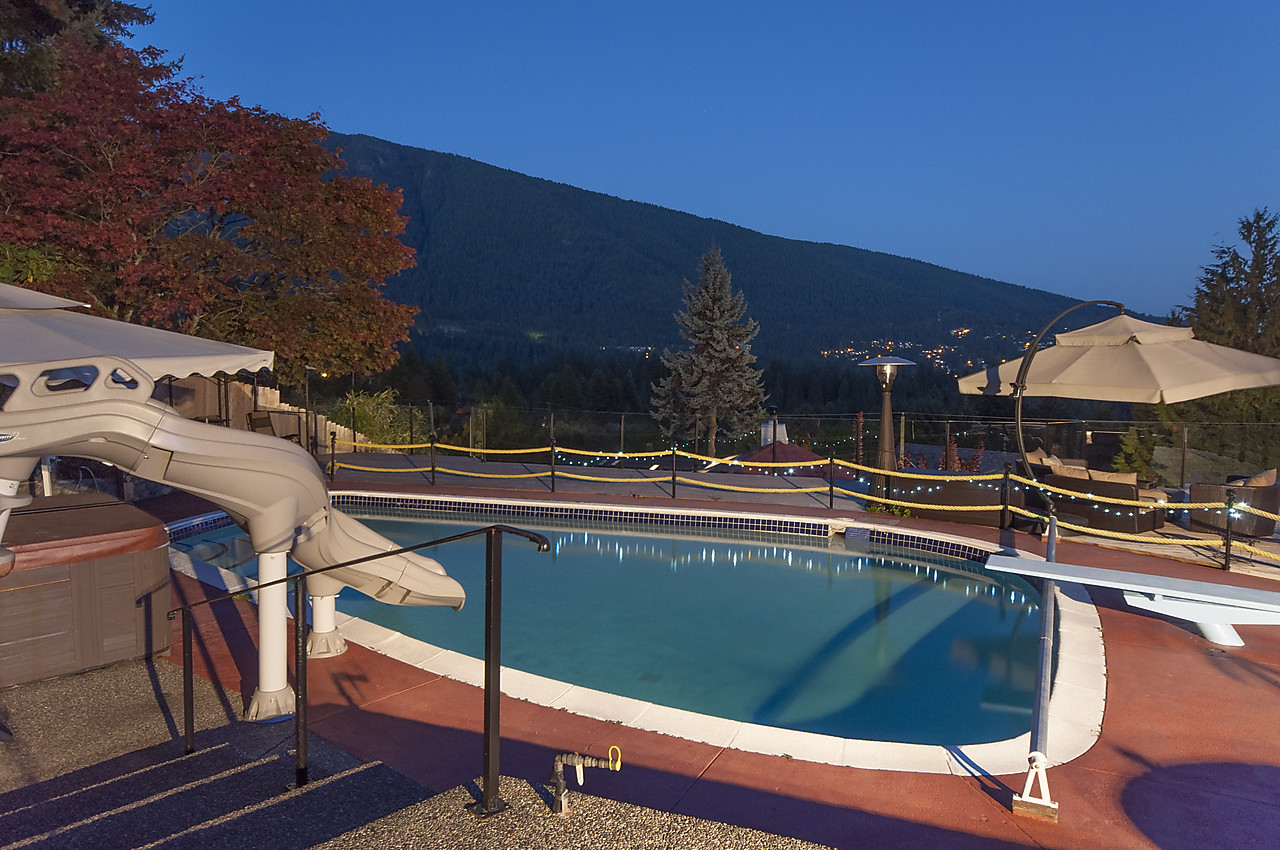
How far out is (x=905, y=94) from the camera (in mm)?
61969

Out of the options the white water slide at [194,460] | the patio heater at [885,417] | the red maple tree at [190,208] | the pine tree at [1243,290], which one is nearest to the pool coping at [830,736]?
the white water slide at [194,460]

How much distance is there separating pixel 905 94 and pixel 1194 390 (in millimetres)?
61262

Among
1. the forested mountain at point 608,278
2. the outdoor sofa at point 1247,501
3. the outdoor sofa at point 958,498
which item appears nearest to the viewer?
the outdoor sofa at point 1247,501

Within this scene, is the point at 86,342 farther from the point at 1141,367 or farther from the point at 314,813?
the point at 1141,367

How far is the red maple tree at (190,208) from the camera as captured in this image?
9.89 meters

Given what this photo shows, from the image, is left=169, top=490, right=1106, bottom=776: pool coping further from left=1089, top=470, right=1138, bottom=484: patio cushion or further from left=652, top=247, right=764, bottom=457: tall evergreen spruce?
left=652, top=247, right=764, bottom=457: tall evergreen spruce

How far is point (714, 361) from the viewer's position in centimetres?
2334

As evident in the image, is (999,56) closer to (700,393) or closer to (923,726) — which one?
(700,393)

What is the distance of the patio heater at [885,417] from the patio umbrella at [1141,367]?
1502mm

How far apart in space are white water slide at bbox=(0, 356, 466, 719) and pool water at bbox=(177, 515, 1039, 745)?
215 cm

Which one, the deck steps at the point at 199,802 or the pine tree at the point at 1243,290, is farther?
the pine tree at the point at 1243,290

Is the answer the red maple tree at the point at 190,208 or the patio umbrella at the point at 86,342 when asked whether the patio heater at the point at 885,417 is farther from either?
the patio umbrella at the point at 86,342

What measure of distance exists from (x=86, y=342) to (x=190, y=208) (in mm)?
8408

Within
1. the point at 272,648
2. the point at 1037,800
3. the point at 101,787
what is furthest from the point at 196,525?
the point at 1037,800
